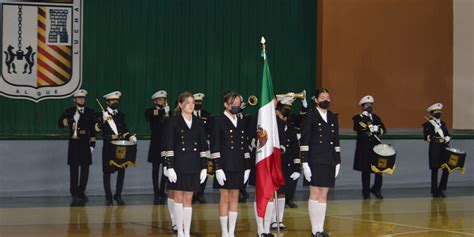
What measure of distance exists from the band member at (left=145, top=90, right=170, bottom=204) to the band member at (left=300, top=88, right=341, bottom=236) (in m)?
5.53

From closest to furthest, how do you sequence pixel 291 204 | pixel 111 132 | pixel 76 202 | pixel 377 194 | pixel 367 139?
pixel 291 204 < pixel 111 132 < pixel 76 202 < pixel 367 139 < pixel 377 194

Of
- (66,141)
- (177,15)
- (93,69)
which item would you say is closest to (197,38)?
(177,15)

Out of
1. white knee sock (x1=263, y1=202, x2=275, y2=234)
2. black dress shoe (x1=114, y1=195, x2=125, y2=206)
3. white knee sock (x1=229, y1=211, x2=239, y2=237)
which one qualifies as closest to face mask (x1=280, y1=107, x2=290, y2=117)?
white knee sock (x1=263, y1=202, x2=275, y2=234)

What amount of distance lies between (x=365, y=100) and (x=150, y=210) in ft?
16.7

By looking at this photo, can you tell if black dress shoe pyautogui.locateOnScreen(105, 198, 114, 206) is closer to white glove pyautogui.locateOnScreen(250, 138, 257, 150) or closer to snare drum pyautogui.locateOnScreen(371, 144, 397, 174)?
white glove pyautogui.locateOnScreen(250, 138, 257, 150)

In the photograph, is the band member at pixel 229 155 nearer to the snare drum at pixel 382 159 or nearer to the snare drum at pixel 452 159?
the snare drum at pixel 382 159

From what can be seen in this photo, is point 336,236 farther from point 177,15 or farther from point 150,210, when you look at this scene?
point 177,15

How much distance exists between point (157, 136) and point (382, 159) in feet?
14.2

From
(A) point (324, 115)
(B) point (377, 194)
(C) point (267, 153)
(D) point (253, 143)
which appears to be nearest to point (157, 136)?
(B) point (377, 194)

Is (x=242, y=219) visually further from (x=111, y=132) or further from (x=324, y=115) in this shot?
(x=111, y=132)

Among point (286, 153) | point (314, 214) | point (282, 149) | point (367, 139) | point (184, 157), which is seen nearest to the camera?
point (184, 157)

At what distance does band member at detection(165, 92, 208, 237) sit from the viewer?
14305 millimetres

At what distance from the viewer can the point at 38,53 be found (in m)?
23.1

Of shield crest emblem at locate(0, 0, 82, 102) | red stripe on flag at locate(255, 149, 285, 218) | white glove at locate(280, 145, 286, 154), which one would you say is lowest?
red stripe on flag at locate(255, 149, 285, 218)
